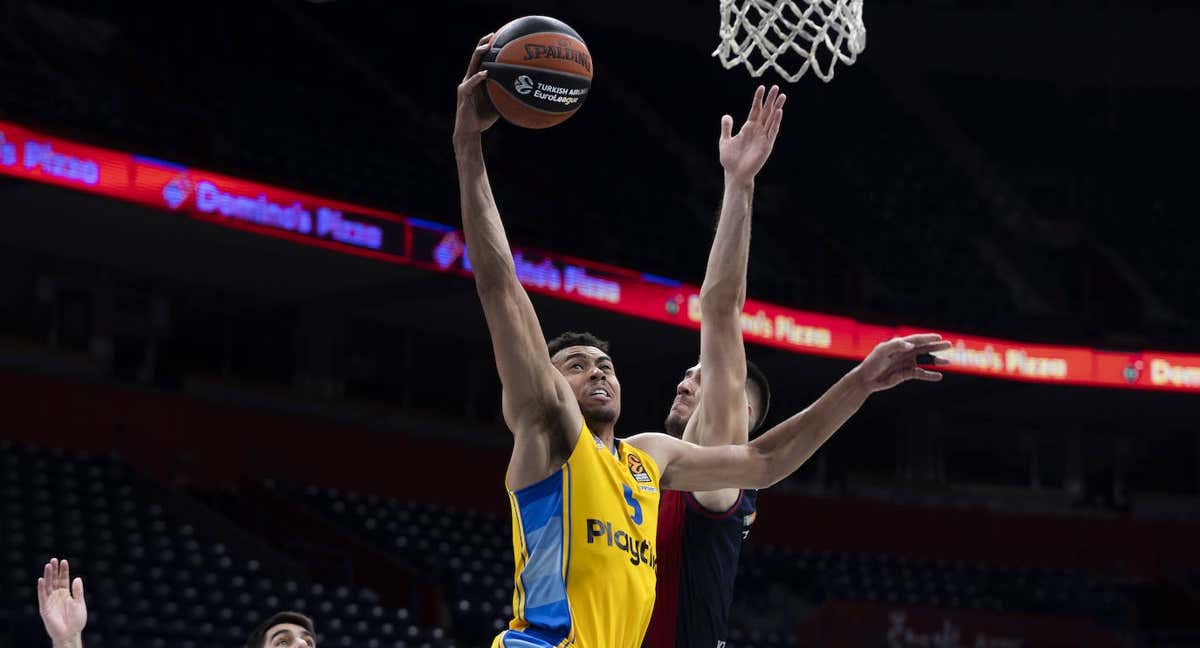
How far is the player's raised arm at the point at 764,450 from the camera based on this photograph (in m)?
4.36

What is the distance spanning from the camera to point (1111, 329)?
22.0m

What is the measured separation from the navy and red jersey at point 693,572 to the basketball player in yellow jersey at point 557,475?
2.97 ft

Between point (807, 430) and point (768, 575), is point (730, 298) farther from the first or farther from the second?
point (768, 575)

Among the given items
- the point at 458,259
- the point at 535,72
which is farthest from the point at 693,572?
the point at 458,259

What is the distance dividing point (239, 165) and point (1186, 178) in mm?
15748

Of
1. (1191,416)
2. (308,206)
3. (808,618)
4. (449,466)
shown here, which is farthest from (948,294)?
(308,206)

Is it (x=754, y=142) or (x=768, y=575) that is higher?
(x=754, y=142)

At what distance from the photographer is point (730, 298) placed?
5.23 meters

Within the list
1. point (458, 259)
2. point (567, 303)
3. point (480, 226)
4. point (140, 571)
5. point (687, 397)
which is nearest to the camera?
point (480, 226)

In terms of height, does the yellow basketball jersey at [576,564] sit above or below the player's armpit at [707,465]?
below

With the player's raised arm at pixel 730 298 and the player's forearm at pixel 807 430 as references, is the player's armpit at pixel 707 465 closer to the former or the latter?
the player's forearm at pixel 807 430

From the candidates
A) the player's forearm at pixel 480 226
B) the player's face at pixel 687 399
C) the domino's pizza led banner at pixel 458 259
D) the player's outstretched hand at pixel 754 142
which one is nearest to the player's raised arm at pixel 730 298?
the player's outstretched hand at pixel 754 142

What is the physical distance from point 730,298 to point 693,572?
3.00 ft

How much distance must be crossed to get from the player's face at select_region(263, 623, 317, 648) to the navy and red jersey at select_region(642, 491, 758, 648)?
1.24 meters
